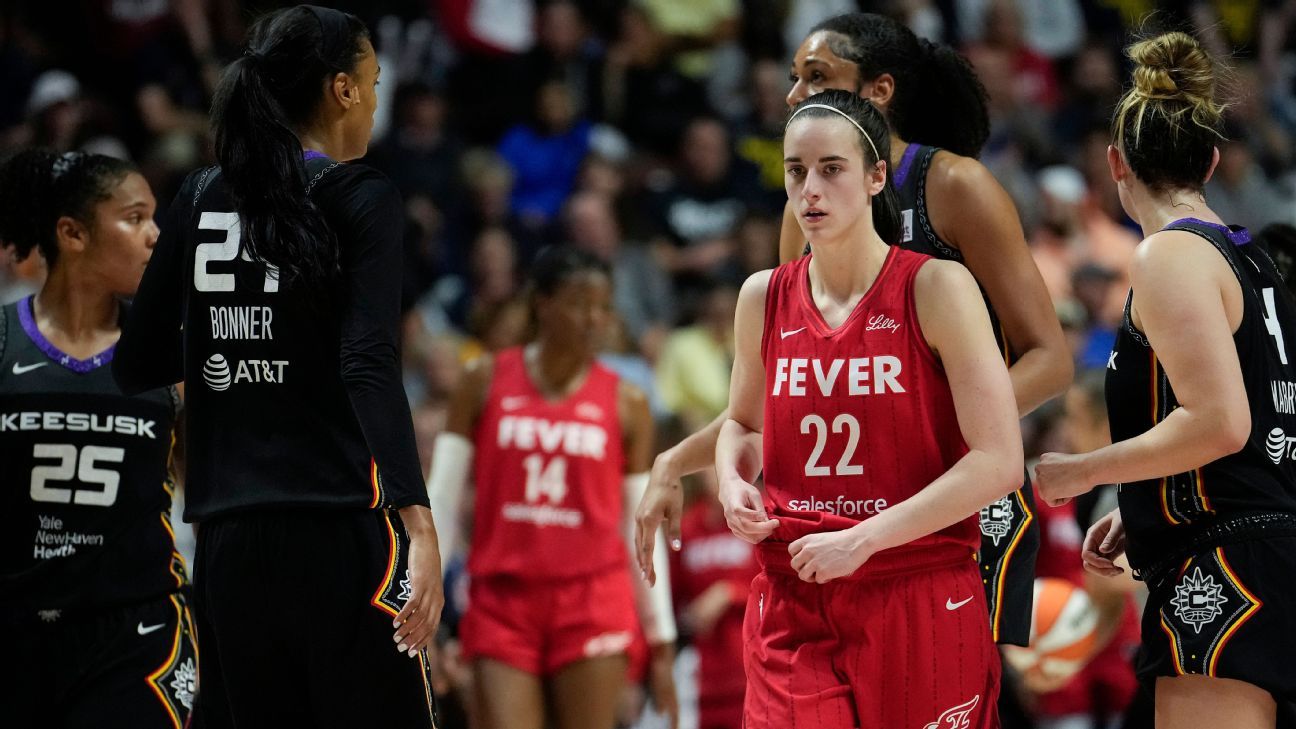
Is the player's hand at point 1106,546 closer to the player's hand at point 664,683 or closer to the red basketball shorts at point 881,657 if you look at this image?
the red basketball shorts at point 881,657

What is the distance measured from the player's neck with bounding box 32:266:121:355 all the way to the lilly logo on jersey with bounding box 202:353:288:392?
1.07 m

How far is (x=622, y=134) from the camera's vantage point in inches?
486

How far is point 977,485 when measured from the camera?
349cm

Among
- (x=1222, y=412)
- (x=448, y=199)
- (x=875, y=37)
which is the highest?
(x=448, y=199)

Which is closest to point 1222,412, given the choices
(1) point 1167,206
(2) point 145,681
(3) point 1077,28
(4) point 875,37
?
(1) point 1167,206

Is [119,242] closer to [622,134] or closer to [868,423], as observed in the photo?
[868,423]

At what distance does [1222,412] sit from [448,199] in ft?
26.9

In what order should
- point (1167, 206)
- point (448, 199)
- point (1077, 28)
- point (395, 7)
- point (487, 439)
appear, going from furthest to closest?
point (1077, 28), point (395, 7), point (448, 199), point (487, 439), point (1167, 206)

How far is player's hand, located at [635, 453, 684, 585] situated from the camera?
4141 millimetres

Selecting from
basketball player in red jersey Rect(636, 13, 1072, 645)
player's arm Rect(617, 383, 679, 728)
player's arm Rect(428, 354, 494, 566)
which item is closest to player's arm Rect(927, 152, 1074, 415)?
basketball player in red jersey Rect(636, 13, 1072, 645)

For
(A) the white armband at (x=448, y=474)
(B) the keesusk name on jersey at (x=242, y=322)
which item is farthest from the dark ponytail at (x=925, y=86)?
(A) the white armband at (x=448, y=474)

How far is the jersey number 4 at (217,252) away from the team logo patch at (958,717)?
1.95m

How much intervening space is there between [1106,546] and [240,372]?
2.29 meters

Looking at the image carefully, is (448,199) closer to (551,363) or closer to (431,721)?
(551,363)
